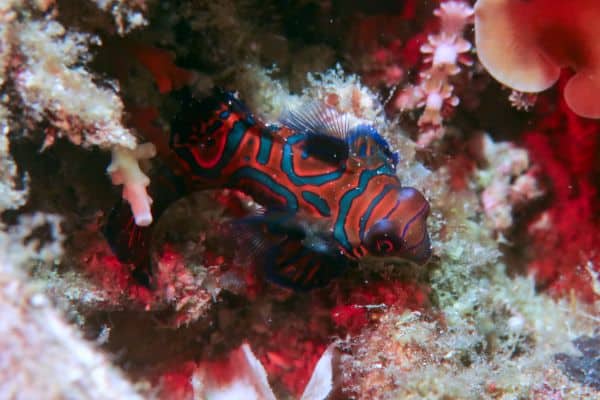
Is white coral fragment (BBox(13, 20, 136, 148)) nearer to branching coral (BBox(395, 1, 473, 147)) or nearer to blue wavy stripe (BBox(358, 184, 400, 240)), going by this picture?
A: blue wavy stripe (BBox(358, 184, 400, 240))

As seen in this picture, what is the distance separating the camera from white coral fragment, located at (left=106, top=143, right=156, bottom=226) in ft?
8.56

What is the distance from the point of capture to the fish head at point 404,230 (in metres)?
3.03

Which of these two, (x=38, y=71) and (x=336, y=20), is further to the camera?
(x=336, y=20)

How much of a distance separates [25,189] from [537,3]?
340cm

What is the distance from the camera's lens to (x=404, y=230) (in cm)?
303

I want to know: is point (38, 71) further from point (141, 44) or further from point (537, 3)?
point (537, 3)

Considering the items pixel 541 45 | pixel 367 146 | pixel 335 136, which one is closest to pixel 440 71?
pixel 541 45

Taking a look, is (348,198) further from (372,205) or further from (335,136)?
(335,136)

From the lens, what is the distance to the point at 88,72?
2.44 m

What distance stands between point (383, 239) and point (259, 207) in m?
1.00

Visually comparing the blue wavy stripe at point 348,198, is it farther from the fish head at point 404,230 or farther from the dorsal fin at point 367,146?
the fish head at point 404,230

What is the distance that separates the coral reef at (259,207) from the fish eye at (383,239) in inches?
19.7

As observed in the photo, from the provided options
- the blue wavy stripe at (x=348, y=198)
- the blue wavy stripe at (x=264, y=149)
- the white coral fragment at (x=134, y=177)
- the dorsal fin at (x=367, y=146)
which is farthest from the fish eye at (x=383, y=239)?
the white coral fragment at (x=134, y=177)

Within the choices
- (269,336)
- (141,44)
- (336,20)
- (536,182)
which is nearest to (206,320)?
(269,336)
